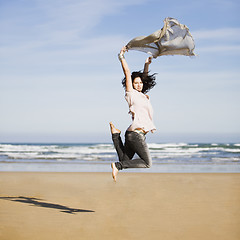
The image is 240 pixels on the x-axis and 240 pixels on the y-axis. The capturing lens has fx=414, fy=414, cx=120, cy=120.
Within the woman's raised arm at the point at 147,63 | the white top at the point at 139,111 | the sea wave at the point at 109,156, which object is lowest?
the sea wave at the point at 109,156

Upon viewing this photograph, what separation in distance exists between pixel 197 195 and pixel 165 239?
3.70 metres

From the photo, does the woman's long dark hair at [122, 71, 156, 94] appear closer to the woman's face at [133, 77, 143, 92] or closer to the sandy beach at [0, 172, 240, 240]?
the woman's face at [133, 77, 143, 92]

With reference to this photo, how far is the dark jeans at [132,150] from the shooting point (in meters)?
5.57

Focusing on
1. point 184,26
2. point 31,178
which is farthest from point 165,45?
point 31,178

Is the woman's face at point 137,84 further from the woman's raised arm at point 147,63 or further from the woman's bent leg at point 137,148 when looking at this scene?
the woman's bent leg at point 137,148

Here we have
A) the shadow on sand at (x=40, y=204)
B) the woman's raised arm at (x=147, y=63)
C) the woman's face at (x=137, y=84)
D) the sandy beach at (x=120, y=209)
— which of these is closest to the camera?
the sandy beach at (x=120, y=209)

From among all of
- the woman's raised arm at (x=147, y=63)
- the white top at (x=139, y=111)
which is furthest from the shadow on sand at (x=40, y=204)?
the woman's raised arm at (x=147, y=63)

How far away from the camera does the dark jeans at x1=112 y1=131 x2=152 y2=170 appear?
18.3 ft

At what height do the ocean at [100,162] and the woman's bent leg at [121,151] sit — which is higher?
the woman's bent leg at [121,151]

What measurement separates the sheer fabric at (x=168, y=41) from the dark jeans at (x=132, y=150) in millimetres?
1235

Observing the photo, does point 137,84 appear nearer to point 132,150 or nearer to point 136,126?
point 136,126

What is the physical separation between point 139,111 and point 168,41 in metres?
1.08

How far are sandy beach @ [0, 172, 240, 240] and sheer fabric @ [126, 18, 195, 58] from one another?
2.42m

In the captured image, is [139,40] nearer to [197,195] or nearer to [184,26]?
[184,26]
